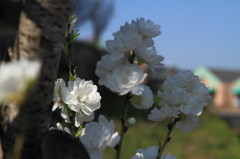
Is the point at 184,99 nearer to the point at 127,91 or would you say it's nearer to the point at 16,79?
the point at 127,91

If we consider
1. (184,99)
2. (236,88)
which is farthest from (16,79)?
(236,88)

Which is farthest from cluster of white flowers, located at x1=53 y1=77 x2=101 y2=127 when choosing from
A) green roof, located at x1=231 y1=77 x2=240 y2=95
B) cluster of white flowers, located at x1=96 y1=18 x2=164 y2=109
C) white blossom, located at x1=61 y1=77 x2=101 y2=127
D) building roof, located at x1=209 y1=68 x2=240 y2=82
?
building roof, located at x1=209 y1=68 x2=240 y2=82

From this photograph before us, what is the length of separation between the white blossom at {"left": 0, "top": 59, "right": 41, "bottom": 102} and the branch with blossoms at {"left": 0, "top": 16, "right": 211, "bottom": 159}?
8.8 inches

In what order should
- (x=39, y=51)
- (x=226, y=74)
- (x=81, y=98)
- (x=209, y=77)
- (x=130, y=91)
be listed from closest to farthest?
(x=39, y=51), (x=130, y=91), (x=81, y=98), (x=209, y=77), (x=226, y=74)

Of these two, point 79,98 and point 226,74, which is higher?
point 79,98

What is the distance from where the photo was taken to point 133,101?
707mm

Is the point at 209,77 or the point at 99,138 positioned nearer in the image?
the point at 99,138

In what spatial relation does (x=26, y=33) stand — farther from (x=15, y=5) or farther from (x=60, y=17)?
(x=15, y=5)

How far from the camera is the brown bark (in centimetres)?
56

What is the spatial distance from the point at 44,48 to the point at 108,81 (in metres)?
0.16

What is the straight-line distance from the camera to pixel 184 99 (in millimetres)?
754

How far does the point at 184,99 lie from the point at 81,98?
277 mm

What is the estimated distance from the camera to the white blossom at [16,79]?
0.44m

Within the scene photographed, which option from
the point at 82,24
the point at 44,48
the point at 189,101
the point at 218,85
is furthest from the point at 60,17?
the point at 218,85
